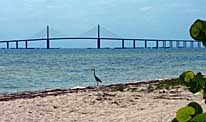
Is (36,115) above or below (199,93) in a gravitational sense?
below

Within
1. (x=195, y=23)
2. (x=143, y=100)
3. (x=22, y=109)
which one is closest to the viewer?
(x=195, y=23)

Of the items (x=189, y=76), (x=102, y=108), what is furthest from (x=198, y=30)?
(x=102, y=108)

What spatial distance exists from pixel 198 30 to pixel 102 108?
1079 cm

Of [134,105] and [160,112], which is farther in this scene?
[134,105]

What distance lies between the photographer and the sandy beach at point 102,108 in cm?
1015

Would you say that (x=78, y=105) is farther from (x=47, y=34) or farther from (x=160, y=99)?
(x=47, y=34)

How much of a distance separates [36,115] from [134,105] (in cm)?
238

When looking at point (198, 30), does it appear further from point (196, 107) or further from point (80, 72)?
point (80, 72)

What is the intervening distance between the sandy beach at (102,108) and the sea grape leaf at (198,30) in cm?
806

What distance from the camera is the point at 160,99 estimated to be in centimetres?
1303

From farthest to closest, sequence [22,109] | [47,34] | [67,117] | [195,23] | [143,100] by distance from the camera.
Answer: [47,34] < [143,100] < [22,109] < [67,117] < [195,23]

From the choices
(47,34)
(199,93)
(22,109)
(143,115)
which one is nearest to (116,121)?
(143,115)

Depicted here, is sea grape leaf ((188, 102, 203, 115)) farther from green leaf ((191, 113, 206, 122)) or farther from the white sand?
the white sand

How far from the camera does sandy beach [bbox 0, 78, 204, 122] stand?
10.1 meters
